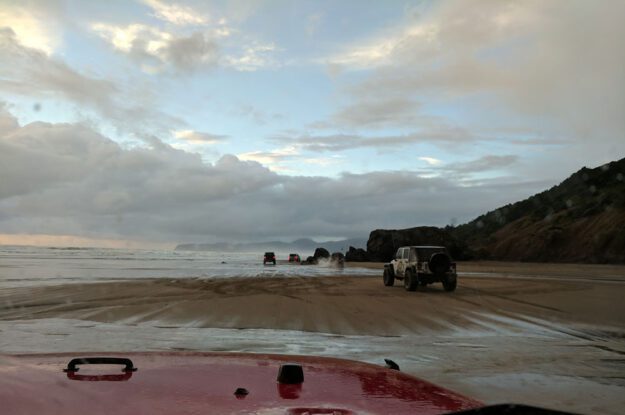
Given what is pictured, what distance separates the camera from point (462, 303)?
52.0 feet

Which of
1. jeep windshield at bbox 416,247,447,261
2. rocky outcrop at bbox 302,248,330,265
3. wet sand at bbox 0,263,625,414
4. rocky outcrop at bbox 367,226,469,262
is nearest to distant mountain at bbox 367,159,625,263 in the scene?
rocky outcrop at bbox 367,226,469,262

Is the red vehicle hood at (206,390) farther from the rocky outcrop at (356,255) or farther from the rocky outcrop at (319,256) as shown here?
the rocky outcrop at (356,255)

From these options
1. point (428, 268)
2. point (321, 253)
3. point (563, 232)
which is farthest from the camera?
point (321, 253)

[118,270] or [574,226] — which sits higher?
[574,226]

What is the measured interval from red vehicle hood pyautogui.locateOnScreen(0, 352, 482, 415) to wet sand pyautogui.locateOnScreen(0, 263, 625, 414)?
278 cm

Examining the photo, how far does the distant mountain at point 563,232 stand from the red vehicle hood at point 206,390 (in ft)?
164

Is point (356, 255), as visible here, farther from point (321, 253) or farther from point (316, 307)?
point (316, 307)

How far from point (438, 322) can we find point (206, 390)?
9.82m

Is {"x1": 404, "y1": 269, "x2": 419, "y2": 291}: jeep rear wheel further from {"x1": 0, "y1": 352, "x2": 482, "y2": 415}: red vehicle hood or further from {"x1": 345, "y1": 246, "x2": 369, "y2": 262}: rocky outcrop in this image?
{"x1": 345, "y1": 246, "x2": 369, "y2": 262}: rocky outcrop

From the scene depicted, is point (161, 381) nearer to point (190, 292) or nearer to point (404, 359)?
point (404, 359)

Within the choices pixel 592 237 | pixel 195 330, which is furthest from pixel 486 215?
pixel 195 330

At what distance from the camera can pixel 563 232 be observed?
54.6m

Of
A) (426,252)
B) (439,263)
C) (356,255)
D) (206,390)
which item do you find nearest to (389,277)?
(426,252)

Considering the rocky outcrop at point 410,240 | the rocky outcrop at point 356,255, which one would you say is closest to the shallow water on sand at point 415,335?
the rocky outcrop at point 410,240
